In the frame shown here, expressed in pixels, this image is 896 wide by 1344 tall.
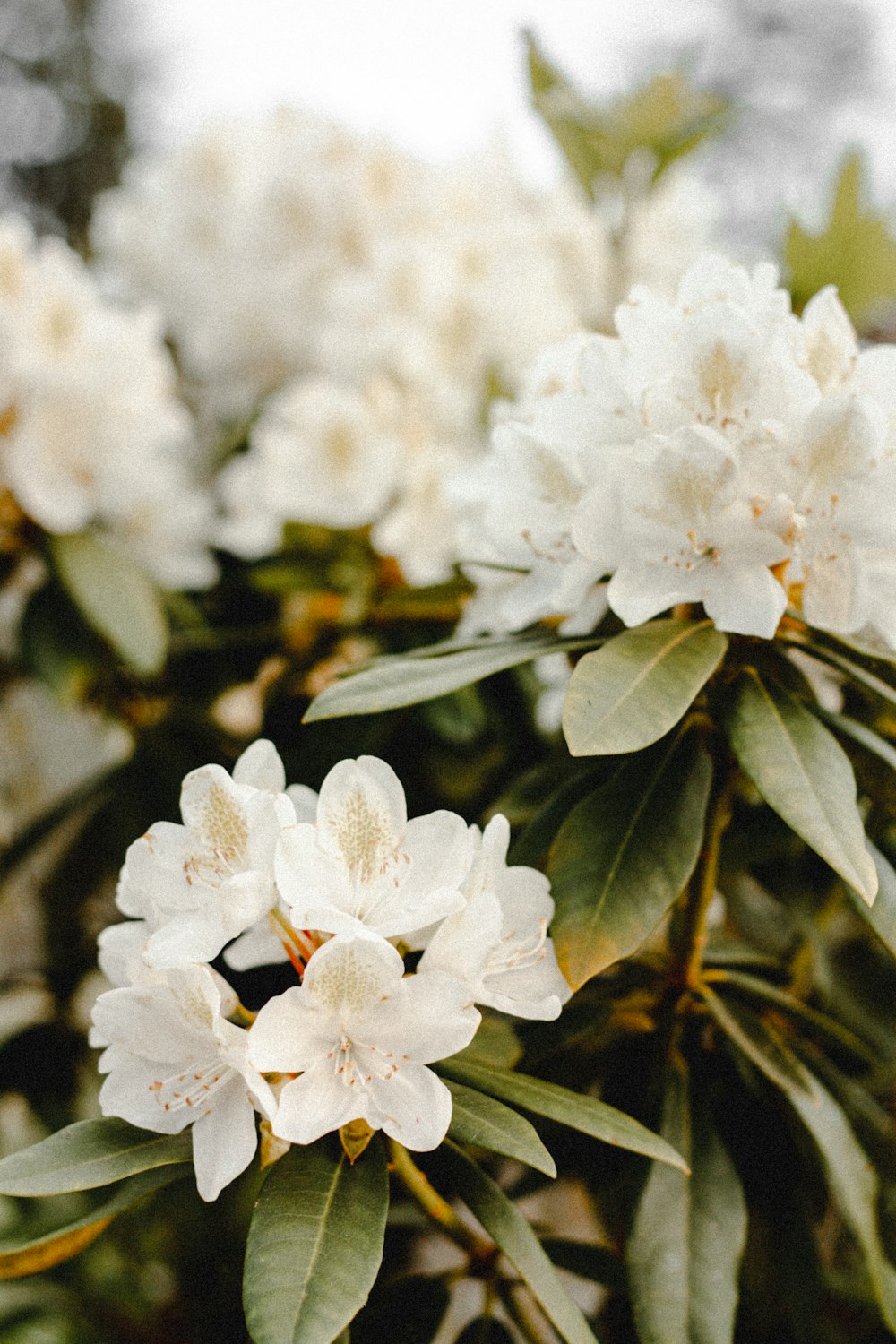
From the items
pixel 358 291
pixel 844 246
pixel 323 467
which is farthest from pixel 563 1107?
pixel 358 291

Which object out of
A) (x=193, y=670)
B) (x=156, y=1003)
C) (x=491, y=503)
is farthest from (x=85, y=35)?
(x=156, y=1003)

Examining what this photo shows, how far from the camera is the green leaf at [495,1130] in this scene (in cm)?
52

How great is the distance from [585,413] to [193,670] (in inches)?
40.7

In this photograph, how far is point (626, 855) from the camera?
662 mm

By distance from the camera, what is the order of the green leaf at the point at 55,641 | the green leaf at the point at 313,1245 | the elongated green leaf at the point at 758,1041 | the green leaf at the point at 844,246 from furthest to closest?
the green leaf at the point at 55,641, the green leaf at the point at 844,246, the elongated green leaf at the point at 758,1041, the green leaf at the point at 313,1245

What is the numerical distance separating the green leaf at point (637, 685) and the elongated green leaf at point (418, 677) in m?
0.06

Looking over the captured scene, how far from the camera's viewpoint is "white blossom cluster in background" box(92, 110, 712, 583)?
1.51 m

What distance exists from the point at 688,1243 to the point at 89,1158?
0.39m


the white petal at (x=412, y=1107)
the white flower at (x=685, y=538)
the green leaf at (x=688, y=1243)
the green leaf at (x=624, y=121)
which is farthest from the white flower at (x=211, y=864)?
the green leaf at (x=624, y=121)

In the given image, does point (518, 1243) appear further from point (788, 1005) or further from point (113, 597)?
point (113, 597)

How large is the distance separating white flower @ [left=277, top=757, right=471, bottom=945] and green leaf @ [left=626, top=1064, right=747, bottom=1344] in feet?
0.95

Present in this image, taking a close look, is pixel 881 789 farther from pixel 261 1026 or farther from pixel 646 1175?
pixel 261 1026

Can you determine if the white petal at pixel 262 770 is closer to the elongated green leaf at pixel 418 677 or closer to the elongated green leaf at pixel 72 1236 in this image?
the elongated green leaf at pixel 418 677

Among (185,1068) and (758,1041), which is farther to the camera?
(758,1041)
